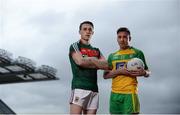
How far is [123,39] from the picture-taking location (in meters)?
3.97

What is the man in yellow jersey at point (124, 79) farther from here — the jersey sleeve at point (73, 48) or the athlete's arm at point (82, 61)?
the jersey sleeve at point (73, 48)

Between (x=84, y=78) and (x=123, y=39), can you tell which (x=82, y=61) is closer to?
(x=84, y=78)

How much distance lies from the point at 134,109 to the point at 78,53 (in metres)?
0.88

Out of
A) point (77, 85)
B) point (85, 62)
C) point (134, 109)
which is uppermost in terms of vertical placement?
point (85, 62)

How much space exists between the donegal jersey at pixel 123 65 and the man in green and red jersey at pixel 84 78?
0.29m

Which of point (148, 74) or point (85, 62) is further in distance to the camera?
point (148, 74)

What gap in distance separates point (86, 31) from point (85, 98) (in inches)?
28.0

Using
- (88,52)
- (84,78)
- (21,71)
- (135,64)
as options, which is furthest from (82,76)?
(21,71)

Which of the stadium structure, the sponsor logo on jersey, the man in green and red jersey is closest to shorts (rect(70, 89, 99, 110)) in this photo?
the man in green and red jersey

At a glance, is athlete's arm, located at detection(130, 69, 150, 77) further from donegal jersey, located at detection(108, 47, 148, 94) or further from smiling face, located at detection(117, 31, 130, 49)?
smiling face, located at detection(117, 31, 130, 49)

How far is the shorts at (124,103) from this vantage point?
12.7ft

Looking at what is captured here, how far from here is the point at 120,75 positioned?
3.92 meters

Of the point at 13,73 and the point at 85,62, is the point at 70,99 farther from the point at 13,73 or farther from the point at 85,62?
the point at 13,73

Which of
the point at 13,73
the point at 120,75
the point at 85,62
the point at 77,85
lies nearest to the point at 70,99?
the point at 77,85
